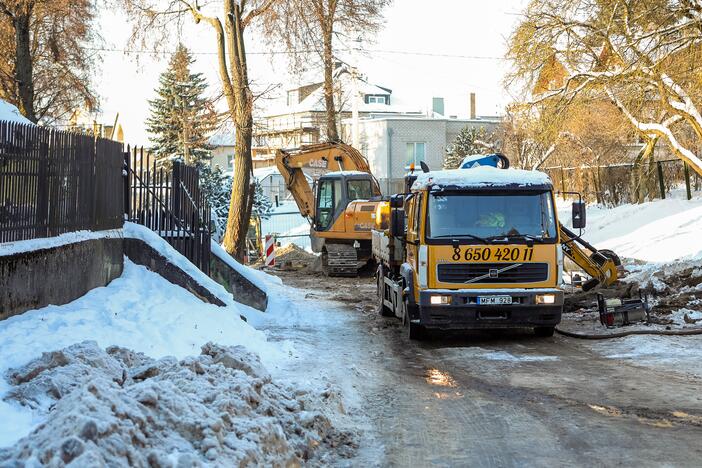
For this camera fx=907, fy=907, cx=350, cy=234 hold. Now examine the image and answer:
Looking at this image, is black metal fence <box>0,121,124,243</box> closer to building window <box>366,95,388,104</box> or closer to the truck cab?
the truck cab

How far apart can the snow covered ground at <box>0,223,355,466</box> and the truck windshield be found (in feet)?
10.4

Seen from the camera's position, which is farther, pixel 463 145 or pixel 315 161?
pixel 463 145

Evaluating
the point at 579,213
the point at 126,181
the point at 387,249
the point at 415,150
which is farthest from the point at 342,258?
the point at 415,150

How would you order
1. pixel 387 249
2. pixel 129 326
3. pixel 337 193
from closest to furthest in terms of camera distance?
pixel 129 326 → pixel 387 249 → pixel 337 193

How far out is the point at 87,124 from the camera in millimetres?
53406

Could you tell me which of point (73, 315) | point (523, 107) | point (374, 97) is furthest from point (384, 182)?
point (73, 315)

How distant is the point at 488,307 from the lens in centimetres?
1336

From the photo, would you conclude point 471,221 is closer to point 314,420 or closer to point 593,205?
point 314,420

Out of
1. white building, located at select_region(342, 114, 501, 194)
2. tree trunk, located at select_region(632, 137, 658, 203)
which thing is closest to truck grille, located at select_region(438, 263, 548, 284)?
tree trunk, located at select_region(632, 137, 658, 203)

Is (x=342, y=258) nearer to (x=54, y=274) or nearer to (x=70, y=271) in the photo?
(x=70, y=271)

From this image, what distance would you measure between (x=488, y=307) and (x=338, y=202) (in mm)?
14610

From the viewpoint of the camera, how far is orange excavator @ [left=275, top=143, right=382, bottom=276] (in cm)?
2697

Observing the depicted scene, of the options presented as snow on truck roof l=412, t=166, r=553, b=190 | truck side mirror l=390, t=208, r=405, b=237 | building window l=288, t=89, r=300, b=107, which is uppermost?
building window l=288, t=89, r=300, b=107

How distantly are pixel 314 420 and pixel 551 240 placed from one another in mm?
6815
